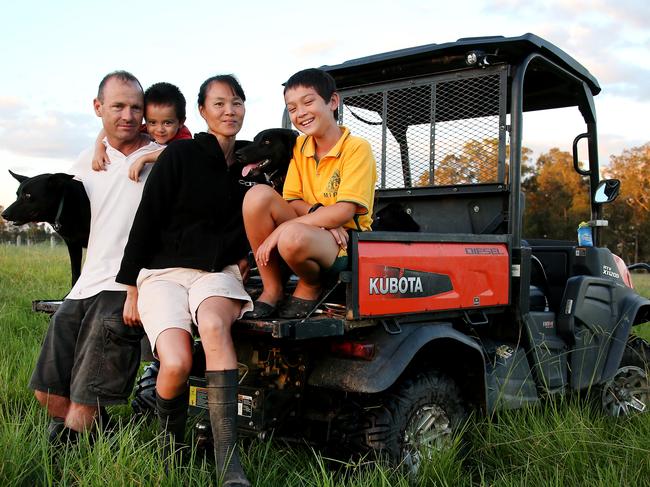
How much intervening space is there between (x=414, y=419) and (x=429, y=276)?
69cm

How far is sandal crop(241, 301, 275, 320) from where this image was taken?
124 inches

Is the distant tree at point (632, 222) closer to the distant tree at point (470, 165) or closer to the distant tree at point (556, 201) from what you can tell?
the distant tree at point (556, 201)

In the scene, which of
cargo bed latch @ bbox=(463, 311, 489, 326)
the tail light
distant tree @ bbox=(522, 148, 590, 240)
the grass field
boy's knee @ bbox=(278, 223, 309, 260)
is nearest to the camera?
the grass field

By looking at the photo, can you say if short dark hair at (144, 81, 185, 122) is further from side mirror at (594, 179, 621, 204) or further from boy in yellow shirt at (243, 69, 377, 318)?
side mirror at (594, 179, 621, 204)

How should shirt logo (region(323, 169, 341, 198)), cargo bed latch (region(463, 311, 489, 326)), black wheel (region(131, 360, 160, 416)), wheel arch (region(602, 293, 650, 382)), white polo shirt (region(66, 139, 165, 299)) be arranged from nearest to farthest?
shirt logo (region(323, 169, 341, 198)) < white polo shirt (region(66, 139, 165, 299)) < cargo bed latch (region(463, 311, 489, 326)) < black wheel (region(131, 360, 160, 416)) < wheel arch (region(602, 293, 650, 382))

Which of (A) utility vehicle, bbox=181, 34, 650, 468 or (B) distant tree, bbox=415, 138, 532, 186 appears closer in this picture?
(A) utility vehicle, bbox=181, 34, 650, 468

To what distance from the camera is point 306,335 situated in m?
2.92

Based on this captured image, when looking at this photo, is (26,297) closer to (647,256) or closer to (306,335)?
(306,335)

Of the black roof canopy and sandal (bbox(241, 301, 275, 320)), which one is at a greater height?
the black roof canopy

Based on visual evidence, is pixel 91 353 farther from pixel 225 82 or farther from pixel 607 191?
pixel 607 191

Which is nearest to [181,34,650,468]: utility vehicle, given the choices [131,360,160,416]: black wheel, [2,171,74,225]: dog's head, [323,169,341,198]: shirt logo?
[323,169,341,198]: shirt logo

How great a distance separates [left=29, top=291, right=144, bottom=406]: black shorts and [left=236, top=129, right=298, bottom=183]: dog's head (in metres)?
0.86

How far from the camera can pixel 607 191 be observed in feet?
16.0

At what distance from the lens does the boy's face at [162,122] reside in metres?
3.61
